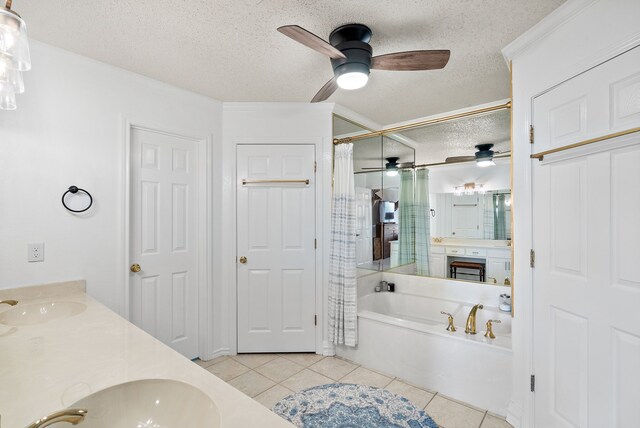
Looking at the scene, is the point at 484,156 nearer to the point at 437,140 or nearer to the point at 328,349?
the point at 437,140

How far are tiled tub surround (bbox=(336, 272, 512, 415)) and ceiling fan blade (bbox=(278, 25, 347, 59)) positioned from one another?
211cm

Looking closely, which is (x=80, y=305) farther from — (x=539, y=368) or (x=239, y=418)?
(x=539, y=368)

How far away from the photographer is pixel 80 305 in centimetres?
177

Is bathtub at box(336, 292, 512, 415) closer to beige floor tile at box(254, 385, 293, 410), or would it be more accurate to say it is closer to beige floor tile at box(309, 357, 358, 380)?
beige floor tile at box(309, 357, 358, 380)

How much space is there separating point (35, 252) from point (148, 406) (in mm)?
1698

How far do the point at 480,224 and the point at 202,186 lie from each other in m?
2.62

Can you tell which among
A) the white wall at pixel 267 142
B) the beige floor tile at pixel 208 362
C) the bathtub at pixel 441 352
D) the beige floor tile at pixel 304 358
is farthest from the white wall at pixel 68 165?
the bathtub at pixel 441 352

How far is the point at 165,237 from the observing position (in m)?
2.65

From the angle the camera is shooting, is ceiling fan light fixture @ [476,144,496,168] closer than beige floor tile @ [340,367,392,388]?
No

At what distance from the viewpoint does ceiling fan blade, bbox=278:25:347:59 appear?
57.5 inches

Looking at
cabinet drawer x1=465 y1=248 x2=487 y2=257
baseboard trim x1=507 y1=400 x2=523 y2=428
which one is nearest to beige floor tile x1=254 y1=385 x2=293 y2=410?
baseboard trim x1=507 y1=400 x2=523 y2=428

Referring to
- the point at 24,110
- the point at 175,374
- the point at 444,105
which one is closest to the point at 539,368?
the point at 175,374

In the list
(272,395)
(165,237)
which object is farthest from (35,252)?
(272,395)

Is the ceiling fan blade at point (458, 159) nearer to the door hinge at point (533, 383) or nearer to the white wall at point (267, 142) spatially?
the white wall at point (267, 142)
